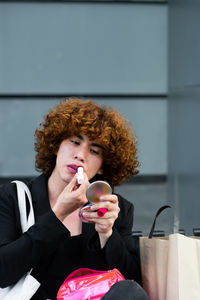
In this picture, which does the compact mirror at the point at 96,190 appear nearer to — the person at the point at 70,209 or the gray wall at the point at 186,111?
the person at the point at 70,209

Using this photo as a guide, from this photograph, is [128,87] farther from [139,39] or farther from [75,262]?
[75,262]

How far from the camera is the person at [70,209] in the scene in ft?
5.94

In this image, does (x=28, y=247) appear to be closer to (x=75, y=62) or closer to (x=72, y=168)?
(x=72, y=168)

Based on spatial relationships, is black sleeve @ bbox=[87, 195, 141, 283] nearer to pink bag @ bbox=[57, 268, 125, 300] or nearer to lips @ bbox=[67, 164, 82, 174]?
pink bag @ bbox=[57, 268, 125, 300]

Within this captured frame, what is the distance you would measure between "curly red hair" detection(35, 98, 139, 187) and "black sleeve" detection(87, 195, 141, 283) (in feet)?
0.63

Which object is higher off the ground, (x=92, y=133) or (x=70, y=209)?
(x=92, y=133)

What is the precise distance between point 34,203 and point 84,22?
4.05 meters

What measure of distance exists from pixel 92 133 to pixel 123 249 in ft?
1.78

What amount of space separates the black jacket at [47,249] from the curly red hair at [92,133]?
6.9 inches

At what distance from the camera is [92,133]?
211 cm

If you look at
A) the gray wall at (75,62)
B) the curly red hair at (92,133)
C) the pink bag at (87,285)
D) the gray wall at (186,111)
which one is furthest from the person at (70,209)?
the gray wall at (75,62)

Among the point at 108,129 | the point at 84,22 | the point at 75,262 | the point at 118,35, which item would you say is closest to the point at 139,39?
the point at 118,35

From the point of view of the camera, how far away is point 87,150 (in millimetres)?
2117

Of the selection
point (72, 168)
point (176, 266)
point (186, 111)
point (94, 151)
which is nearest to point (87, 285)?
point (176, 266)
